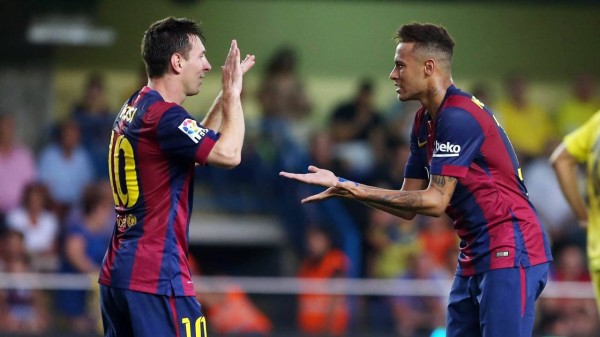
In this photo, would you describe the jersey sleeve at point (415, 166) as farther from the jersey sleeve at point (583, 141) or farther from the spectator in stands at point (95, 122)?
the spectator in stands at point (95, 122)

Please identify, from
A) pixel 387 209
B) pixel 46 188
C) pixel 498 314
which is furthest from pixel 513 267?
pixel 46 188

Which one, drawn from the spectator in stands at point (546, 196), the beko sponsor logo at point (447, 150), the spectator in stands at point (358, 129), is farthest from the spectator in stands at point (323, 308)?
the beko sponsor logo at point (447, 150)

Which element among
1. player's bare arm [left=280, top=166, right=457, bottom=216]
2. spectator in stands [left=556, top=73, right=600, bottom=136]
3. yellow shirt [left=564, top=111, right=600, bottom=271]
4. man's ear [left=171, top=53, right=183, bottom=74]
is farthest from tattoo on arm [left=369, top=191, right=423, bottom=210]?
spectator in stands [left=556, top=73, right=600, bottom=136]

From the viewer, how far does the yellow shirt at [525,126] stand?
13.1 m

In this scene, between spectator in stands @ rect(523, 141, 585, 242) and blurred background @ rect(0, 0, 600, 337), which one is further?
spectator in stands @ rect(523, 141, 585, 242)

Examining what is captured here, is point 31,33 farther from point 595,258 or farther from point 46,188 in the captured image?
point 595,258

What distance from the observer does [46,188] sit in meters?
11.6

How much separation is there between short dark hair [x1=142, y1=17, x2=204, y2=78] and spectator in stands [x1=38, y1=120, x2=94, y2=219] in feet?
20.3

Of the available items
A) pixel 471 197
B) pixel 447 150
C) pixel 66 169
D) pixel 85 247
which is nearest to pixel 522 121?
pixel 66 169

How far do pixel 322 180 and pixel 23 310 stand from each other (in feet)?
18.1

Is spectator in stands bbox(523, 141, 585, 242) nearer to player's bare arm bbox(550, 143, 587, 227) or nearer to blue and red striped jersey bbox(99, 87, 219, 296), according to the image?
player's bare arm bbox(550, 143, 587, 227)

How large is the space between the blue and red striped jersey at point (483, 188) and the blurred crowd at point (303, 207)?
181 inches

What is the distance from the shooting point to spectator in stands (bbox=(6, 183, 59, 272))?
36.5ft

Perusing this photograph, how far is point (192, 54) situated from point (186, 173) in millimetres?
593
